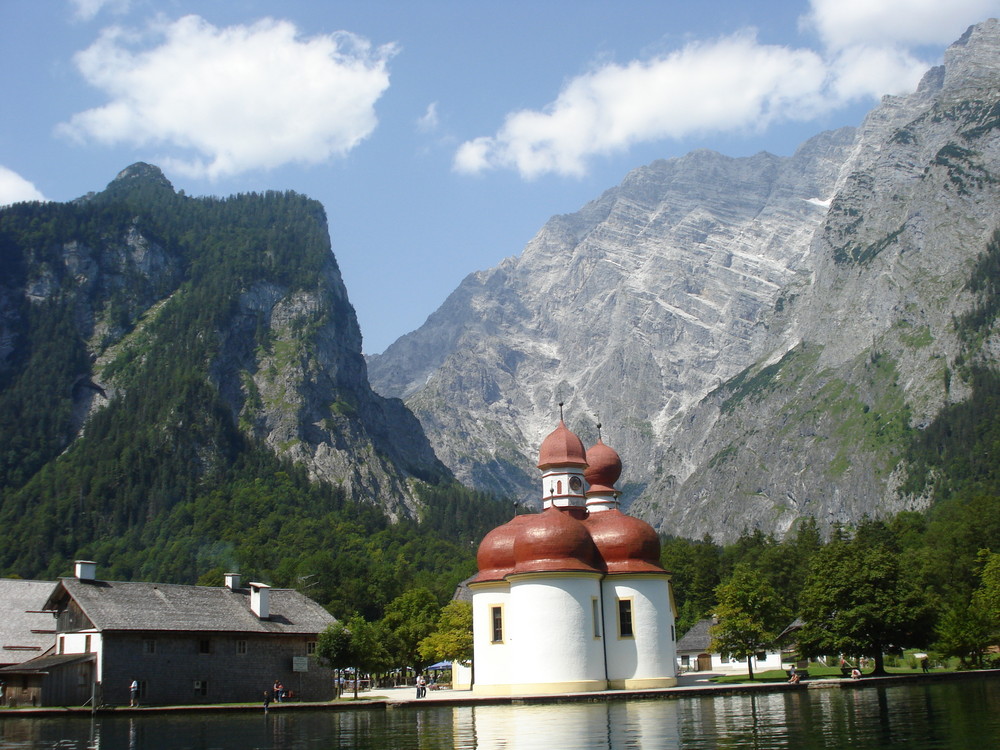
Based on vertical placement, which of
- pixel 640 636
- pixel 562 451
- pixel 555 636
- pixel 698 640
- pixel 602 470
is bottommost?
pixel 698 640

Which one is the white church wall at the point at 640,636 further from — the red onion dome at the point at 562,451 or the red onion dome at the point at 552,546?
the red onion dome at the point at 562,451

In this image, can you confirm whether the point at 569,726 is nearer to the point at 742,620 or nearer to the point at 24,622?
the point at 742,620

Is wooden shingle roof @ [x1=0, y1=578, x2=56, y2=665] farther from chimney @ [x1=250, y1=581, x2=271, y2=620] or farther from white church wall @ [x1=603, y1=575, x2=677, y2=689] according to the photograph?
white church wall @ [x1=603, y1=575, x2=677, y2=689]

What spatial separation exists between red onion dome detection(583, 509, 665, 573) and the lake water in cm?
1026

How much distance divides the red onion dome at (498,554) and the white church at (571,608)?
64mm

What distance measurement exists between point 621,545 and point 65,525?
14995 cm

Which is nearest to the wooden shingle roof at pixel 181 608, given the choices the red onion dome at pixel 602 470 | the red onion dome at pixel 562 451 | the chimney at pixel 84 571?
the chimney at pixel 84 571

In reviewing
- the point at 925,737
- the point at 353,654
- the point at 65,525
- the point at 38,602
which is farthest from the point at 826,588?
the point at 65,525

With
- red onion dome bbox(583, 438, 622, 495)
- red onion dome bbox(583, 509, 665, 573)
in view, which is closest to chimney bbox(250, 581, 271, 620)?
red onion dome bbox(583, 509, 665, 573)

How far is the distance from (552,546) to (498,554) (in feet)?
18.4

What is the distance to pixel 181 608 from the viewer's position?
65.9m

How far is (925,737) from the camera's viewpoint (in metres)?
27.0

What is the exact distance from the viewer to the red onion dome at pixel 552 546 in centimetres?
5716

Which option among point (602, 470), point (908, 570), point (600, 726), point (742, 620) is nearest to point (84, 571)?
point (602, 470)
